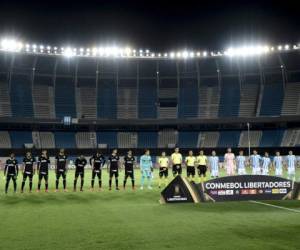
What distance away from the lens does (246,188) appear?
1783 cm

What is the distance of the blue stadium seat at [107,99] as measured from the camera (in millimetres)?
61812

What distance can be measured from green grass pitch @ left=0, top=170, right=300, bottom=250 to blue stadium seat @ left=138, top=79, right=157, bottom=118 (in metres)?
43.8

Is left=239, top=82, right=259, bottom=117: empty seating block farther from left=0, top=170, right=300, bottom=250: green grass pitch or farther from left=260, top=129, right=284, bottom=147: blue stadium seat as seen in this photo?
left=0, top=170, right=300, bottom=250: green grass pitch

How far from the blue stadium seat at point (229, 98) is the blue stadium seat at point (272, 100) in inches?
160

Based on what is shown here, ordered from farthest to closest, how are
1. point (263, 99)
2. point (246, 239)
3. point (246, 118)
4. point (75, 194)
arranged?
point (263, 99) < point (246, 118) < point (75, 194) < point (246, 239)

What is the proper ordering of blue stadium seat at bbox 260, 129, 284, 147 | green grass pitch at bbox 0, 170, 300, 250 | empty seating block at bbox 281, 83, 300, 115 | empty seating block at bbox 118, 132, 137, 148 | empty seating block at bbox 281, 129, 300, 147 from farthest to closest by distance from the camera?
empty seating block at bbox 118, 132, 137, 148, empty seating block at bbox 281, 83, 300, 115, blue stadium seat at bbox 260, 129, 284, 147, empty seating block at bbox 281, 129, 300, 147, green grass pitch at bbox 0, 170, 300, 250

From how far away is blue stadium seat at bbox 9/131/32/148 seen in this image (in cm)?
5672

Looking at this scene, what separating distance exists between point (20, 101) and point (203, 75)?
2972 centimetres

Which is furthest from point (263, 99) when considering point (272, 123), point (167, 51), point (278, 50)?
point (167, 51)

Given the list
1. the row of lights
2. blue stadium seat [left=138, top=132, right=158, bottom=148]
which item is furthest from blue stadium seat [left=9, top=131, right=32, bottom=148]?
blue stadium seat [left=138, top=132, right=158, bottom=148]

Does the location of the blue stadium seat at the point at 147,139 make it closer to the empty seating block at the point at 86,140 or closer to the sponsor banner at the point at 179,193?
the empty seating block at the point at 86,140

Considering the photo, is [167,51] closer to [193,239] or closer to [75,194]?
[75,194]

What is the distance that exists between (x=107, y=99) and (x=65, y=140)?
9.79m

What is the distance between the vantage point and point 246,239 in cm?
1013
